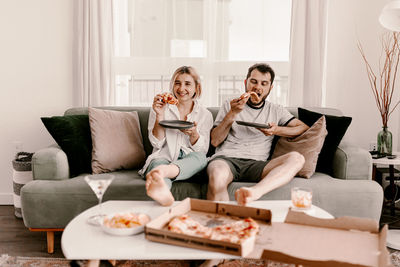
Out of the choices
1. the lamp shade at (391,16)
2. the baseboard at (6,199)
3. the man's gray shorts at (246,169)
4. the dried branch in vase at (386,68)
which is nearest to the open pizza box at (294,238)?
the man's gray shorts at (246,169)

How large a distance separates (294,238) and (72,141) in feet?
5.77

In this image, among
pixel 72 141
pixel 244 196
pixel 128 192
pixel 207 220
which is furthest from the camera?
pixel 72 141

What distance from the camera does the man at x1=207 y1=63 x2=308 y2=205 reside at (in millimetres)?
2430

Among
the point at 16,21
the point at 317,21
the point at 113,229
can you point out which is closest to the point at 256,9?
the point at 317,21

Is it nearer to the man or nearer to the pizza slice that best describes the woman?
the man

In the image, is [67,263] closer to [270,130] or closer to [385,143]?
[270,130]

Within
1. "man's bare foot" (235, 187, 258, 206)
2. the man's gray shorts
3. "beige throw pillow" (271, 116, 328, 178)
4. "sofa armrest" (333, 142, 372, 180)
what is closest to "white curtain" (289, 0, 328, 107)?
"beige throw pillow" (271, 116, 328, 178)

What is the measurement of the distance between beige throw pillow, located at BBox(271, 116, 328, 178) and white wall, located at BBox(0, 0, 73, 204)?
206 cm

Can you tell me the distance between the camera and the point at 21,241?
2.55 m

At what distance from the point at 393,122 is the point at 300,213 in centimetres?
237

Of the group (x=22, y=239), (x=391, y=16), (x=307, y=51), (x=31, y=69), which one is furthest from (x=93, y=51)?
(x=391, y=16)

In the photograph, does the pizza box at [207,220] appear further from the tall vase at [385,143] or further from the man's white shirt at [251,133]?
the tall vase at [385,143]

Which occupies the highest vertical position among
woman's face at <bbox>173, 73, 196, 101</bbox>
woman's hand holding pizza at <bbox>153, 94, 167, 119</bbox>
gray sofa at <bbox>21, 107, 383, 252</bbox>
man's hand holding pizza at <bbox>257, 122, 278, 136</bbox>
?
woman's face at <bbox>173, 73, 196, 101</bbox>

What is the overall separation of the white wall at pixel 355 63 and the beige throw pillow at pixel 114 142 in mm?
1831
